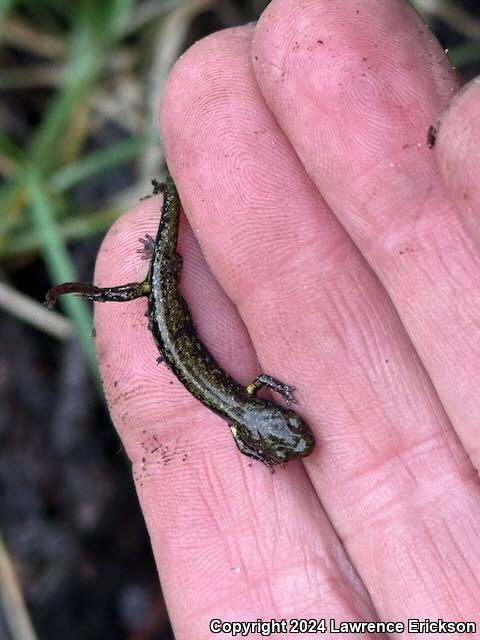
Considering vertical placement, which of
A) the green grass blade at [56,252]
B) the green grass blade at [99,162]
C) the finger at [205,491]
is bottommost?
the finger at [205,491]

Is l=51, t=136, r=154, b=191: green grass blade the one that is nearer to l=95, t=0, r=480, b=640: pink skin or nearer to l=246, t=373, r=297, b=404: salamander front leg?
l=95, t=0, r=480, b=640: pink skin

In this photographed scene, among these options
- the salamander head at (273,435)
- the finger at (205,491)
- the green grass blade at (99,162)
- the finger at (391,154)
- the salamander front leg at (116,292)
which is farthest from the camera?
the green grass blade at (99,162)

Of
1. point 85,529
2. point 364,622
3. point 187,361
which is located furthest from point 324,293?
point 85,529

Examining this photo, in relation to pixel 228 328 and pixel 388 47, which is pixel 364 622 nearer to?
pixel 228 328

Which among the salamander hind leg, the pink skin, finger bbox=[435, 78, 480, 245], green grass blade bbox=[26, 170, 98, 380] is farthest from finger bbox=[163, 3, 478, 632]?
green grass blade bbox=[26, 170, 98, 380]

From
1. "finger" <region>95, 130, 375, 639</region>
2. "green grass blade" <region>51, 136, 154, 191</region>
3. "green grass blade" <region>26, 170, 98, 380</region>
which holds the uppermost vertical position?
"green grass blade" <region>51, 136, 154, 191</region>

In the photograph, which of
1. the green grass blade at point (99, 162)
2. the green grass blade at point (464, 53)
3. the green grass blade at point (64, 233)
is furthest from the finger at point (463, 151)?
the green grass blade at point (64, 233)

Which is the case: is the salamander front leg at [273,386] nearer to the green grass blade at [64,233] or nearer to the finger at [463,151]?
the finger at [463,151]
